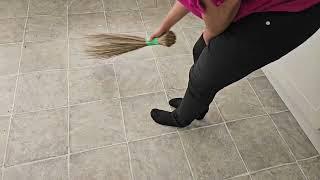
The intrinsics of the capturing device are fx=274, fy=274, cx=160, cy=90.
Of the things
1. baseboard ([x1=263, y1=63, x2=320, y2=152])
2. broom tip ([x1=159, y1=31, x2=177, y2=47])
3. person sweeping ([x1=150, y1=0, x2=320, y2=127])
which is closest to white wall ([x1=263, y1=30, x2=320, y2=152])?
baseboard ([x1=263, y1=63, x2=320, y2=152])

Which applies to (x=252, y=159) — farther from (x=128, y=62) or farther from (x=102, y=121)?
(x=128, y=62)

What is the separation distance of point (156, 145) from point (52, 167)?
1.36ft

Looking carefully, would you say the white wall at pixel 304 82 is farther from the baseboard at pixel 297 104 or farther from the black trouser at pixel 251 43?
the black trouser at pixel 251 43

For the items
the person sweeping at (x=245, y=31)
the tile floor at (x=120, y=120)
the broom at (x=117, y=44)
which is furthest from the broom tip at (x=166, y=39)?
the person sweeping at (x=245, y=31)

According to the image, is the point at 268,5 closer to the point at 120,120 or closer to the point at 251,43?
the point at 251,43

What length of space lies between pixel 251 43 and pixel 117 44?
0.83 m

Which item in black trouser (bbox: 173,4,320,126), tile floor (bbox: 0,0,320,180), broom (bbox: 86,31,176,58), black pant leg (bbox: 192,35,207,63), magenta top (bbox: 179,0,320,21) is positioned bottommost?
tile floor (bbox: 0,0,320,180)

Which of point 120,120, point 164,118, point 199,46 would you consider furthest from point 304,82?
point 120,120

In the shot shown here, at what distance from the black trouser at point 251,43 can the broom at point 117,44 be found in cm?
54

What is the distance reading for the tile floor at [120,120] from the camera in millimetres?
1085

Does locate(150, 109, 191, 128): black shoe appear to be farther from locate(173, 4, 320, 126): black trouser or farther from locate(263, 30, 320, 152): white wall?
locate(263, 30, 320, 152): white wall

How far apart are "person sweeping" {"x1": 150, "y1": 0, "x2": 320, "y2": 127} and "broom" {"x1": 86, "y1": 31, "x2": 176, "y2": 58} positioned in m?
0.50

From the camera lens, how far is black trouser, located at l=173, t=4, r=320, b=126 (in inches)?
25.4

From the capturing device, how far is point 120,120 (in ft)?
4.00
